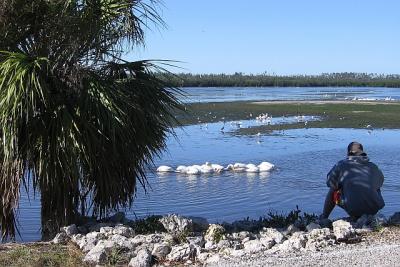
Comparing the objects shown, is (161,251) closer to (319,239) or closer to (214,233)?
(214,233)

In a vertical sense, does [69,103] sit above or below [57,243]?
above

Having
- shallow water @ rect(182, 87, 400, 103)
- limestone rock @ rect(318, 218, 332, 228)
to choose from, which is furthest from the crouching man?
shallow water @ rect(182, 87, 400, 103)

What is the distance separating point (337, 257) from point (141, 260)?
2047mm

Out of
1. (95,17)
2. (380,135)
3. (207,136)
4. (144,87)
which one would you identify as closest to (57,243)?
(144,87)

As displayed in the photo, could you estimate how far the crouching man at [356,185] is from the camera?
9500 mm

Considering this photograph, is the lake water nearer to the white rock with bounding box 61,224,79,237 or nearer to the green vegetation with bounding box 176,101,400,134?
the white rock with bounding box 61,224,79,237

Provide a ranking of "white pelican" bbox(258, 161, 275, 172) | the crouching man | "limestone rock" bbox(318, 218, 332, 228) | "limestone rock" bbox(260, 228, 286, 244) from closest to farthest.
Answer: "limestone rock" bbox(260, 228, 286, 244)
"limestone rock" bbox(318, 218, 332, 228)
the crouching man
"white pelican" bbox(258, 161, 275, 172)

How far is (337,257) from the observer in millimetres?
6703

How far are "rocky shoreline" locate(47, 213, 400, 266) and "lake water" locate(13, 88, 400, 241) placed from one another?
247 cm

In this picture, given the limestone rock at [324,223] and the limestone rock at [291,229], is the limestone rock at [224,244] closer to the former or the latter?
the limestone rock at [291,229]

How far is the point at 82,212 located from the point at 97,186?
0.57 meters

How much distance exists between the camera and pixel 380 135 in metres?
27.3

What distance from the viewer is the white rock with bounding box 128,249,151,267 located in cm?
674

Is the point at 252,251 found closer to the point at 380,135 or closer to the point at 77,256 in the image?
the point at 77,256
